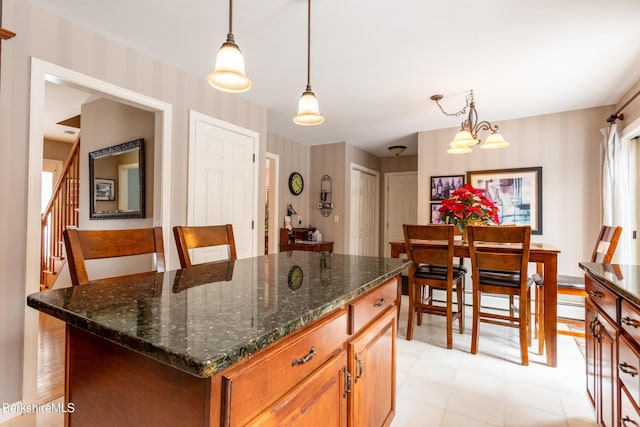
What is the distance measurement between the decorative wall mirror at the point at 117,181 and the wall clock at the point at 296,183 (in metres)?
2.38

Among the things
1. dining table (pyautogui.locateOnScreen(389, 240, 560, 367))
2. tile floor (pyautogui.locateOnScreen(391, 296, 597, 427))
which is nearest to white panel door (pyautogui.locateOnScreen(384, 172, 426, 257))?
tile floor (pyautogui.locateOnScreen(391, 296, 597, 427))

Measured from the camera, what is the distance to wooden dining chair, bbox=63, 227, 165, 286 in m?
1.09

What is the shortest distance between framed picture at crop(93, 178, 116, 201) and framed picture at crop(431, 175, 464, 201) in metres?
3.99

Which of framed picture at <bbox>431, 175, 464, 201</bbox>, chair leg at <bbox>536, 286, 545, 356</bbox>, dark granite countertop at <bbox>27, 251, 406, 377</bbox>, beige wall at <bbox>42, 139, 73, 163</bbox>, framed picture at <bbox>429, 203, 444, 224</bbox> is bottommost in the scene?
chair leg at <bbox>536, 286, 545, 356</bbox>

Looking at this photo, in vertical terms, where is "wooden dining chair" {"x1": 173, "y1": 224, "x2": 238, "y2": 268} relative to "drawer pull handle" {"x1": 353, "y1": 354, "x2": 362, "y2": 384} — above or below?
above

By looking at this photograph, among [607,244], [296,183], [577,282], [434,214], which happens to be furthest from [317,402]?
[296,183]

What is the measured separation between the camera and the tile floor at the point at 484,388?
1.74m

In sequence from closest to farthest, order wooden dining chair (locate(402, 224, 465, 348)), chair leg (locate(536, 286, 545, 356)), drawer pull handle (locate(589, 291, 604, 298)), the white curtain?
drawer pull handle (locate(589, 291, 604, 298)), chair leg (locate(536, 286, 545, 356)), wooden dining chair (locate(402, 224, 465, 348)), the white curtain

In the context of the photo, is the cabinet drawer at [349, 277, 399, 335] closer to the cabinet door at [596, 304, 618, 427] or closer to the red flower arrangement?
the cabinet door at [596, 304, 618, 427]

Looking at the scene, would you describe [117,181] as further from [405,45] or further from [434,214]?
[434,214]

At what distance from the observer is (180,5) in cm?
196

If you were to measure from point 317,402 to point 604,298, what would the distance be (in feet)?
4.23

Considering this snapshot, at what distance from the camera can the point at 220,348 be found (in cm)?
56

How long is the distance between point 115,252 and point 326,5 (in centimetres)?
179
